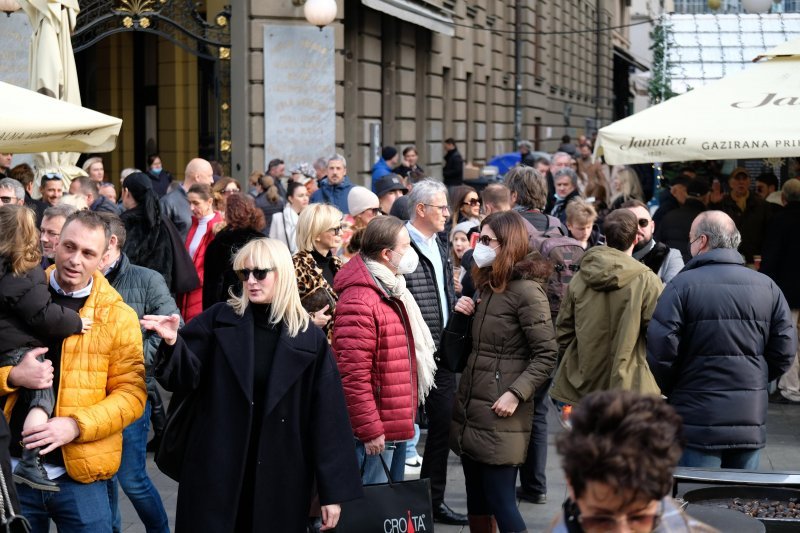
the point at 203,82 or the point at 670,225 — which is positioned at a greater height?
the point at 203,82

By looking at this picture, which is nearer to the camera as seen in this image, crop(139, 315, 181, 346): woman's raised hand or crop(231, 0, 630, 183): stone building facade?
crop(139, 315, 181, 346): woman's raised hand

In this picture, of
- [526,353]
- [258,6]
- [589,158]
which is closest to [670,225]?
[526,353]

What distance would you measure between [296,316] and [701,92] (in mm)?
5067

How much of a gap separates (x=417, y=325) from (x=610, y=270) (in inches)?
43.6

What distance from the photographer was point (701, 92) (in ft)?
30.0

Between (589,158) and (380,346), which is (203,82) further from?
(380,346)

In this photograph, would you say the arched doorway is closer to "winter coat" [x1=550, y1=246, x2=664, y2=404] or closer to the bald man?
the bald man

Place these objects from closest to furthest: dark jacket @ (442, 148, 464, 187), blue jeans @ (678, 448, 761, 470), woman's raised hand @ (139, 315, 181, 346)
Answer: woman's raised hand @ (139, 315, 181, 346), blue jeans @ (678, 448, 761, 470), dark jacket @ (442, 148, 464, 187)

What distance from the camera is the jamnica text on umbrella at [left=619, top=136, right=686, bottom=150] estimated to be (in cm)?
862

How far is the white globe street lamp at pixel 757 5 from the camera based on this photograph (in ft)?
58.0

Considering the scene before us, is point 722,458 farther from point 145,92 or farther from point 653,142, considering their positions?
point 145,92

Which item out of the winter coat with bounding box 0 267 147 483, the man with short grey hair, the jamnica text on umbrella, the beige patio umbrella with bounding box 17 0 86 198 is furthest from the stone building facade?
the winter coat with bounding box 0 267 147 483

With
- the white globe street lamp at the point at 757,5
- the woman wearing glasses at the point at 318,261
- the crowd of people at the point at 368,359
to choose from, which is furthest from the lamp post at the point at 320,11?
the woman wearing glasses at the point at 318,261

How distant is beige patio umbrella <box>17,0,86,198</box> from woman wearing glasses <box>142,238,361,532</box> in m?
7.11
